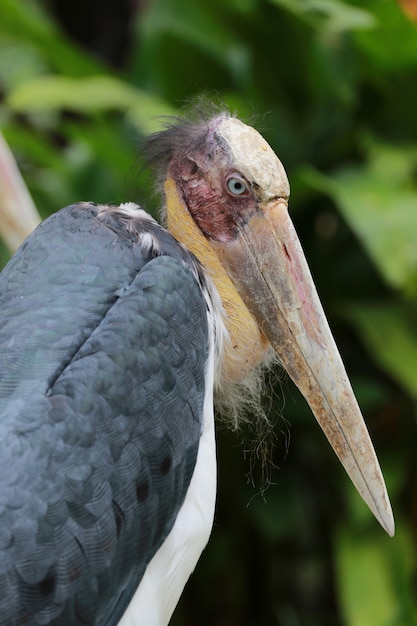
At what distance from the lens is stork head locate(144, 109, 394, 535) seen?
197 cm

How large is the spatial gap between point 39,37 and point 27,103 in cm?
73

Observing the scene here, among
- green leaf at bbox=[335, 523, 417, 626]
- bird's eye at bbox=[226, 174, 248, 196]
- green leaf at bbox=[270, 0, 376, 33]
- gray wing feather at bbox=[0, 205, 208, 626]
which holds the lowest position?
green leaf at bbox=[335, 523, 417, 626]

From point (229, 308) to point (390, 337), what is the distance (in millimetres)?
1667

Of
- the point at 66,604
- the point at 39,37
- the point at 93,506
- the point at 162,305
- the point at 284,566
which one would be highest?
the point at 39,37

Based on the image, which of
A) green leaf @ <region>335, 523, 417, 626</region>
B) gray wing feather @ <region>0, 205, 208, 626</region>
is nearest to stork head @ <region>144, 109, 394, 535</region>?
gray wing feather @ <region>0, 205, 208, 626</region>

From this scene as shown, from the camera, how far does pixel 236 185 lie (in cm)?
200

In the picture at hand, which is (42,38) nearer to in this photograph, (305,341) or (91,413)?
A: (305,341)

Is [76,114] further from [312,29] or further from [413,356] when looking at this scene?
[413,356]

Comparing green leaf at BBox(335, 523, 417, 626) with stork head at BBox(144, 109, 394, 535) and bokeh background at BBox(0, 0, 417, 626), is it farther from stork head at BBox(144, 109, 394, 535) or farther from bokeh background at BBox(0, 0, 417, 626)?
stork head at BBox(144, 109, 394, 535)

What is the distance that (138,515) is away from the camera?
1.78 meters

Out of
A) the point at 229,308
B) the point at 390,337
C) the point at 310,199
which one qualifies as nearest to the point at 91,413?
the point at 229,308

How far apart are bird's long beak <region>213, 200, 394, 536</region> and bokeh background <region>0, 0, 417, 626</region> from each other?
129 centimetres

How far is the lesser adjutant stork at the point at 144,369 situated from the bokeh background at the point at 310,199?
→ 50.7 inches

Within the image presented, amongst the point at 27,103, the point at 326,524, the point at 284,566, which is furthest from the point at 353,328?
the point at 27,103
